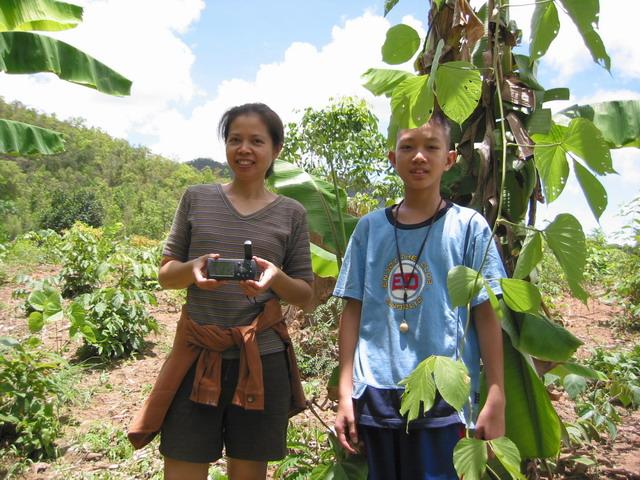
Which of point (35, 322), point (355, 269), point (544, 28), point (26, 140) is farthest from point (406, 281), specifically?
point (26, 140)

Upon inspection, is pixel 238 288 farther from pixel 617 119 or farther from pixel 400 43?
pixel 617 119

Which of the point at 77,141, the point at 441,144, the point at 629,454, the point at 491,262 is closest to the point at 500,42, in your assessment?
the point at 441,144

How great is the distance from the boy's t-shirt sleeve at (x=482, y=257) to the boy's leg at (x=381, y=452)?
Result: 1.06ft

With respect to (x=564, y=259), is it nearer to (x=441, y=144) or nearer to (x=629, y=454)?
(x=441, y=144)

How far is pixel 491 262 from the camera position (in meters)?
1.09

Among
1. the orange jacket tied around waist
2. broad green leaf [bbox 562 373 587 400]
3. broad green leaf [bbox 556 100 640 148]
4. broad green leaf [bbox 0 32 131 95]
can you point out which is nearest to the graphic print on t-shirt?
the orange jacket tied around waist

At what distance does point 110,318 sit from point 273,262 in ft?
9.54

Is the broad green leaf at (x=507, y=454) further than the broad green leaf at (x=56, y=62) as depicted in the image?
No

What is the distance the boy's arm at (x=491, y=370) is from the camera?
1069mm

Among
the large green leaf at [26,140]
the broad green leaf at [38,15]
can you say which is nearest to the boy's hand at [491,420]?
the broad green leaf at [38,15]

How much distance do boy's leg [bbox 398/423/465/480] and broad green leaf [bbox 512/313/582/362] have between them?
24 cm

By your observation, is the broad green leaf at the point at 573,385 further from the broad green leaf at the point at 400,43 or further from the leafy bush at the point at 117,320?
the leafy bush at the point at 117,320

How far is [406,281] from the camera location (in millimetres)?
1177

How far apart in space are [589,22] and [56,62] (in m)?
3.33
